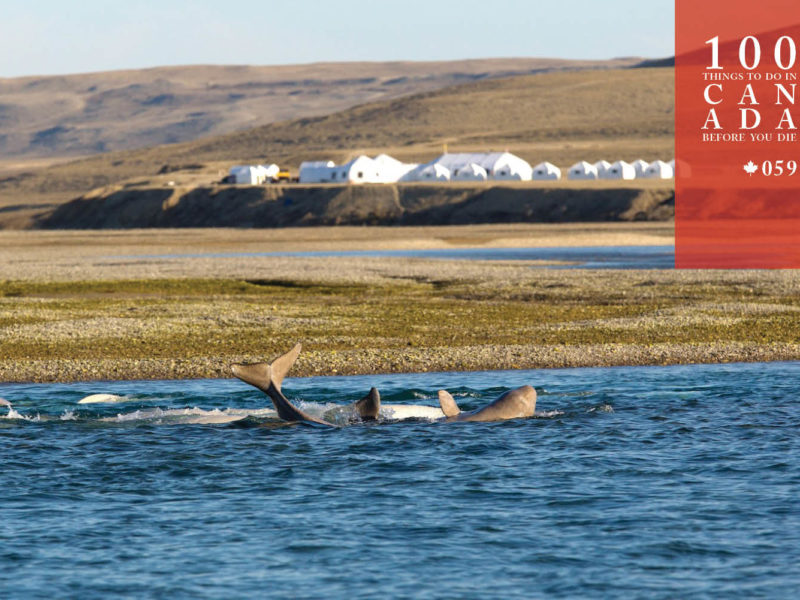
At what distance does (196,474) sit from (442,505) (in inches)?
153

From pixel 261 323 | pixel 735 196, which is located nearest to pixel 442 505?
pixel 261 323

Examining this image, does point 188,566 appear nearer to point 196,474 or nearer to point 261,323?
point 196,474

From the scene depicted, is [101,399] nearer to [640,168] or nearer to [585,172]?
[585,172]

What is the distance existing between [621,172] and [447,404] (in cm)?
12395

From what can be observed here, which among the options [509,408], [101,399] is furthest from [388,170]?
[509,408]

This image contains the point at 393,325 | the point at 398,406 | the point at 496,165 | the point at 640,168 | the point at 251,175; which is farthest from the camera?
the point at 251,175

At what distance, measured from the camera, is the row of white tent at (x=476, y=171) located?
141 metres

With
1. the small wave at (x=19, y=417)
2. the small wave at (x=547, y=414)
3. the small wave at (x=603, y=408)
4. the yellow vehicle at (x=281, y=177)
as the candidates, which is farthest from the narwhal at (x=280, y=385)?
the yellow vehicle at (x=281, y=177)

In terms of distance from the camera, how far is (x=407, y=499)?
15883 millimetres

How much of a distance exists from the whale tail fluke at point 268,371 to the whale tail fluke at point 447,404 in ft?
8.56

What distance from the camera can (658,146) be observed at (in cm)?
17412

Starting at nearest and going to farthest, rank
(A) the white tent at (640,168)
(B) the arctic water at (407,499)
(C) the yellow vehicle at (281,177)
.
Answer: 1. (B) the arctic water at (407,499)
2. (A) the white tent at (640,168)
3. (C) the yellow vehicle at (281,177)

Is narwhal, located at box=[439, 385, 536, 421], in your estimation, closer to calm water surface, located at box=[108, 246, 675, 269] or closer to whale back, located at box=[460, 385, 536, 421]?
whale back, located at box=[460, 385, 536, 421]

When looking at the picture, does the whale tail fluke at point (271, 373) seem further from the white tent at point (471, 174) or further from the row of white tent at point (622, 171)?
the row of white tent at point (622, 171)
